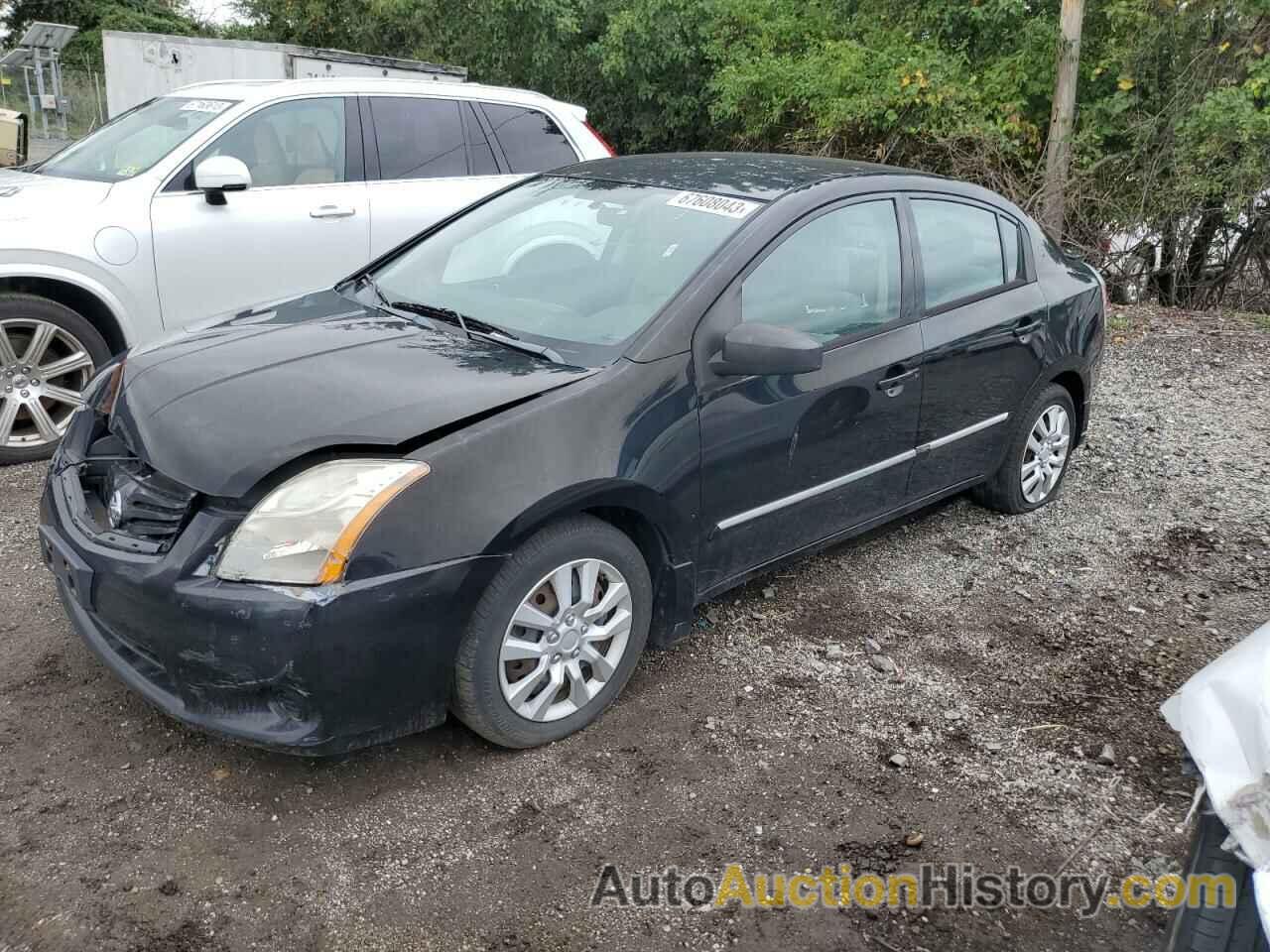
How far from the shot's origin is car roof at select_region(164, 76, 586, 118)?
5898 millimetres

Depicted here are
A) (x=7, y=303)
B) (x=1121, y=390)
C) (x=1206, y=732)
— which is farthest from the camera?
(x=1121, y=390)

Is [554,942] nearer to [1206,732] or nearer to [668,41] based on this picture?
[1206,732]

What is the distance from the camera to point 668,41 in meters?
13.4

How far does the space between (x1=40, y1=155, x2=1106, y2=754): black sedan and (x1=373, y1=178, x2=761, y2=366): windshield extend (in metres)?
0.01

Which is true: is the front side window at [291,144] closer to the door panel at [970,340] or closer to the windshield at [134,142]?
the windshield at [134,142]

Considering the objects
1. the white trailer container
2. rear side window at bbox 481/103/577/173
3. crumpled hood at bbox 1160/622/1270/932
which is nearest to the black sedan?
crumpled hood at bbox 1160/622/1270/932

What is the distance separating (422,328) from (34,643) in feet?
5.54

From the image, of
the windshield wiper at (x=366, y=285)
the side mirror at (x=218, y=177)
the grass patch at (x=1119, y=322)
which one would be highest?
the side mirror at (x=218, y=177)

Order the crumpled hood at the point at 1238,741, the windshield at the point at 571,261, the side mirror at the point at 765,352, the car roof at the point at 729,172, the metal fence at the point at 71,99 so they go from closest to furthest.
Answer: the crumpled hood at the point at 1238,741, the side mirror at the point at 765,352, the windshield at the point at 571,261, the car roof at the point at 729,172, the metal fence at the point at 71,99

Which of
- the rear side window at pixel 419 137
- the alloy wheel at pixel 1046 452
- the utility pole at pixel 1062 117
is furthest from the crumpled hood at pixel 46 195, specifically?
the utility pole at pixel 1062 117

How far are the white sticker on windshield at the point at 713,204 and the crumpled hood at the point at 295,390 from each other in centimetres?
90

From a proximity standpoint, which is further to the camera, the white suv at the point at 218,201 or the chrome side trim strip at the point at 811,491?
the white suv at the point at 218,201

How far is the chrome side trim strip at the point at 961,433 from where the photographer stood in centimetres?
425

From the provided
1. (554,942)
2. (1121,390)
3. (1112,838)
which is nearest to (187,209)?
(554,942)
